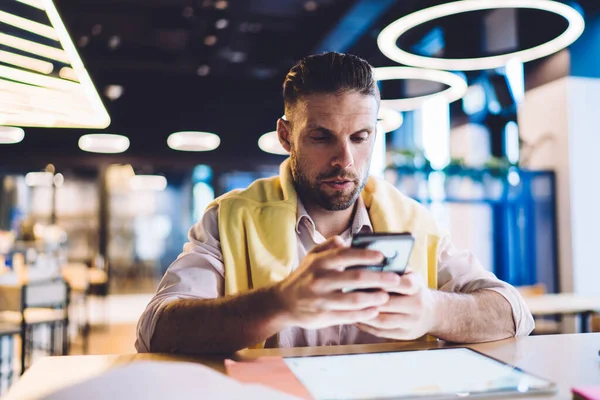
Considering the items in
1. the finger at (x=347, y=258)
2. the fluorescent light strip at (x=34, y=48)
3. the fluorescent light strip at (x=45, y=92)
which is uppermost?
the fluorescent light strip at (x=34, y=48)

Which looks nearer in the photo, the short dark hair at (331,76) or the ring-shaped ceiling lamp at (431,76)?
the short dark hair at (331,76)

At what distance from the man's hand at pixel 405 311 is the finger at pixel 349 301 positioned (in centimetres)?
6

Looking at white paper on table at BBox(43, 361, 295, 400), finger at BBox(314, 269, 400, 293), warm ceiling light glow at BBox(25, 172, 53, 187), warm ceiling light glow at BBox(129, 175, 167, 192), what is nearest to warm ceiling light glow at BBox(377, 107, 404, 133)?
finger at BBox(314, 269, 400, 293)

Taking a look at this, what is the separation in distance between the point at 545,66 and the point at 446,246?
5.59m

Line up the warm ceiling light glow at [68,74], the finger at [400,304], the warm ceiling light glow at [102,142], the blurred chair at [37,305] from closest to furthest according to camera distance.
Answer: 1. the finger at [400,304]
2. the warm ceiling light glow at [68,74]
3. the blurred chair at [37,305]
4. the warm ceiling light glow at [102,142]

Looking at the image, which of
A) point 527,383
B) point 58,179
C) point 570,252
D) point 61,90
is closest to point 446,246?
point 527,383

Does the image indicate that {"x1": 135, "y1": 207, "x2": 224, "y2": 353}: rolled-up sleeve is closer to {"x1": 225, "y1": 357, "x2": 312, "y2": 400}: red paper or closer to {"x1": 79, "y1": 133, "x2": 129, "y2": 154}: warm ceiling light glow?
{"x1": 225, "y1": 357, "x2": 312, "y2": 400}: red paper

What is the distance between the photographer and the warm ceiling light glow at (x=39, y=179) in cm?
1038

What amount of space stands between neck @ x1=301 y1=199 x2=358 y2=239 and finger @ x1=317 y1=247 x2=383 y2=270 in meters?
0.63

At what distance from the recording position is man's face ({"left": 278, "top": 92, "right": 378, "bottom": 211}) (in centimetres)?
137

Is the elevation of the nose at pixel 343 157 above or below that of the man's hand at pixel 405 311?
above

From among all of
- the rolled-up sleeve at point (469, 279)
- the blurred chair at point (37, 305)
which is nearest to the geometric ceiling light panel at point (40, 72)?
the rolled-up sleeve at point (469, 279)

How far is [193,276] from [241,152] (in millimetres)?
9054

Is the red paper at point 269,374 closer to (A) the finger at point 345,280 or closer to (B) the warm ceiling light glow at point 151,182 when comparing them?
(A) the finger at point 345,280
